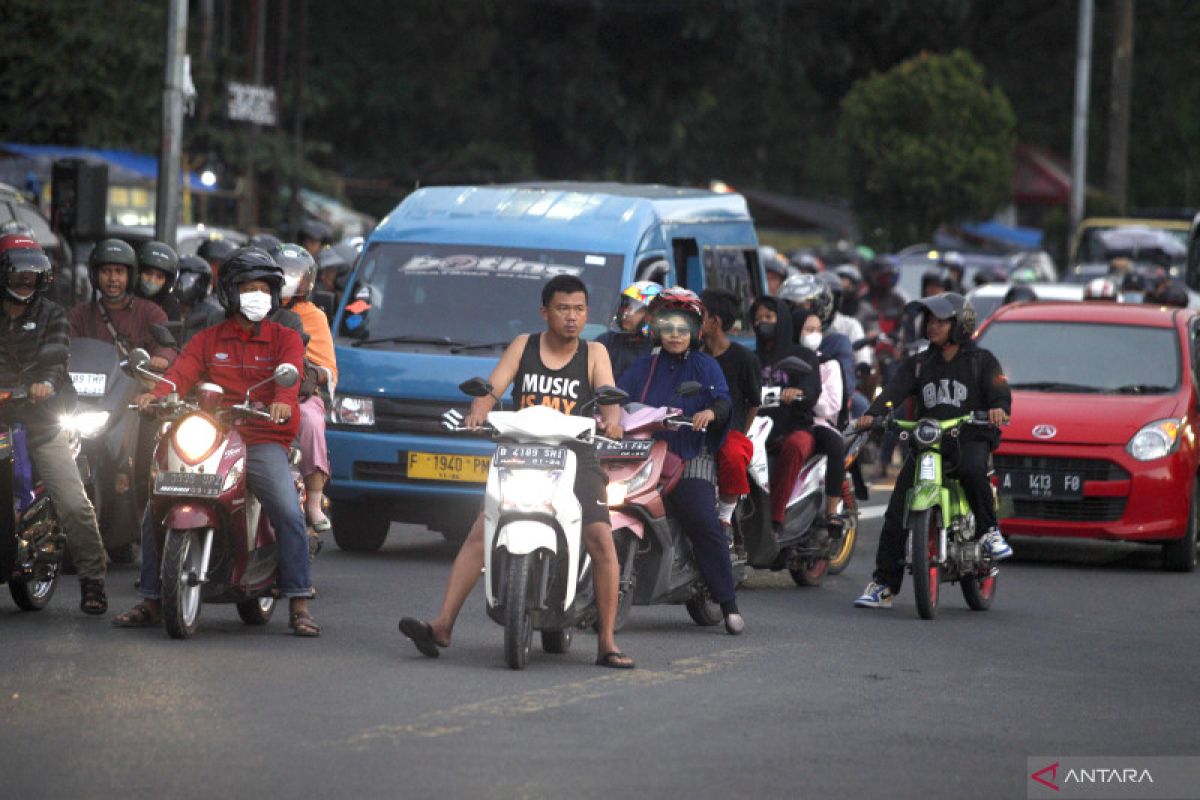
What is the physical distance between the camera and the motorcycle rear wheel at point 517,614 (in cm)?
934

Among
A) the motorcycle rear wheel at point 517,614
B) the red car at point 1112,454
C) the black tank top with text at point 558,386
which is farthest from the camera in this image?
the red car at point 1112,454

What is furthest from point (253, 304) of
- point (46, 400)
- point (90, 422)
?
point (90, 422)

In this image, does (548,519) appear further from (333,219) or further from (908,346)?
(333,219)

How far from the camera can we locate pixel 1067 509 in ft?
50.5

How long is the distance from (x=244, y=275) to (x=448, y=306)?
429 centimetres

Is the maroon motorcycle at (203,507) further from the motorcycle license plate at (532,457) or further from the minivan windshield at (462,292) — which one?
the minivan windshield at (462,292)

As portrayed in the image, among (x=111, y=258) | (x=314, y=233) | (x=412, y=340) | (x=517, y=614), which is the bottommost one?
(x=517, y=614)

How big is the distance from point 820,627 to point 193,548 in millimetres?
3247

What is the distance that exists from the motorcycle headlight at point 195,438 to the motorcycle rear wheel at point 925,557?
3.80 m

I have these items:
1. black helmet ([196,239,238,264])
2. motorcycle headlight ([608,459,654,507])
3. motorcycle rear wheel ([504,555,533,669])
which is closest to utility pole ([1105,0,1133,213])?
black helmet ([196,239,238,264])

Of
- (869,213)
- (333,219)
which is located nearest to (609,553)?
(869,213)

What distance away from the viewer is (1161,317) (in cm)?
1638

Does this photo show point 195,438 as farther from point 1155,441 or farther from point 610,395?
point 1155,441

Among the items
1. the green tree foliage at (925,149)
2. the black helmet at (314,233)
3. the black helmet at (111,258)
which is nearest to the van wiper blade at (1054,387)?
the black helmet at (314,233)
